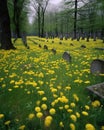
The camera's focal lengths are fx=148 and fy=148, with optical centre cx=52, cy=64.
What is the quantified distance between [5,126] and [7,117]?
0.28 meters

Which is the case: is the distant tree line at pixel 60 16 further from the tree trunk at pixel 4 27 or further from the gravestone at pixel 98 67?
the gravestone at pixel 98 67

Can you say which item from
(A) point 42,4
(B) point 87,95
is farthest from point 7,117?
(A) point 42,4

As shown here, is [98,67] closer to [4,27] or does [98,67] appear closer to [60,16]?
[4,27]

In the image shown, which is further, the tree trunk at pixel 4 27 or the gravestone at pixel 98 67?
the tree trunk at pixel 4 27

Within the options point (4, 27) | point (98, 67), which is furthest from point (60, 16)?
point (98, 67)

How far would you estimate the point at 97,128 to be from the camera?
2.47 meters

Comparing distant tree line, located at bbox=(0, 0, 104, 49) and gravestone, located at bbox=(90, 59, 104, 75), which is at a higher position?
distant tree line, located at bbox=(0, 0, 104, 49)

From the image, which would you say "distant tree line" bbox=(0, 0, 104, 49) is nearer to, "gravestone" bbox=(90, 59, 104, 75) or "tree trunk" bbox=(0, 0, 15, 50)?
"tree trunk" bbox=(0, 0, 15, 50)

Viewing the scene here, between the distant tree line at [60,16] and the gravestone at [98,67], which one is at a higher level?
the distant tree line at [60,16]

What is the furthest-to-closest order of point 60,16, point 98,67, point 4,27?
point 60,16 → point 4,27 → point 98,67

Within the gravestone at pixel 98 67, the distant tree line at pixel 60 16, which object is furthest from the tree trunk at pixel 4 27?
the gravestone at pixel 98 67

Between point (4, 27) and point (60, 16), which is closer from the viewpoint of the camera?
point (4, 27)

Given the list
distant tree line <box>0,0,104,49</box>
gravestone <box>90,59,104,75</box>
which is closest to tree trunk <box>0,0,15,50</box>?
distant tree line <box>0,0,104,49</box>

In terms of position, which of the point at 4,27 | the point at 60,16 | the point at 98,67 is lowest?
the point at 98,67
